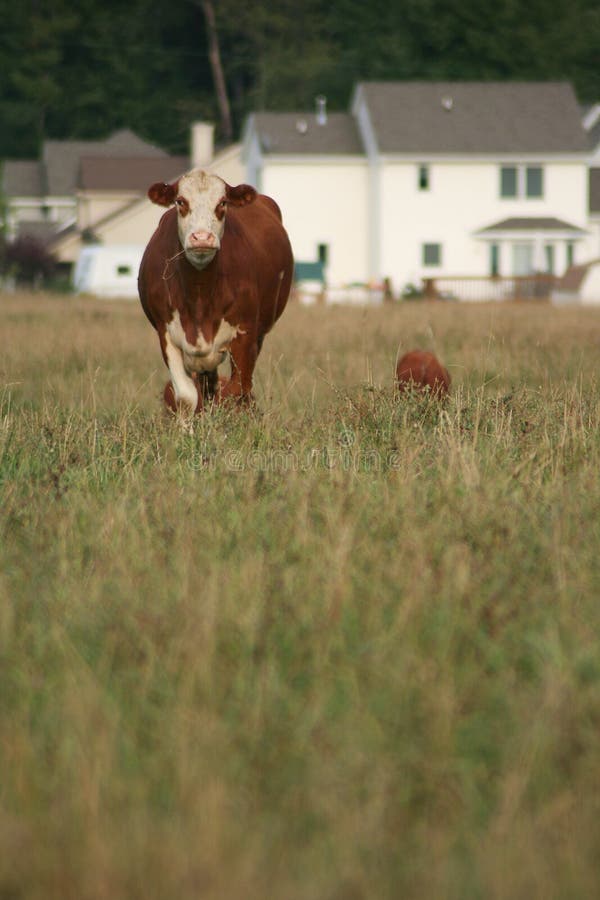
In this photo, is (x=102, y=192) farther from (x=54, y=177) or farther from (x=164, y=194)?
(x=164, y=194)

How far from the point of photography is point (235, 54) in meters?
81.6

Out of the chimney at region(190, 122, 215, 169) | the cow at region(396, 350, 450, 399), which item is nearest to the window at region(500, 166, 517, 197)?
the chimney at region(190, 122, 215, 169)

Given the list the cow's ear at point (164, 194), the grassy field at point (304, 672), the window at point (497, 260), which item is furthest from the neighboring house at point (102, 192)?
the grassy field at point (304, 672)

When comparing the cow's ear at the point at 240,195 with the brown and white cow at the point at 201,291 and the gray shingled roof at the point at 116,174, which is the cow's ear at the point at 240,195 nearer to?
the brown and white cow at the point at 201,291

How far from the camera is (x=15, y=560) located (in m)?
4.58

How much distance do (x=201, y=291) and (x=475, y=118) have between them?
52207mm

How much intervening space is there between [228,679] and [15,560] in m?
1.38

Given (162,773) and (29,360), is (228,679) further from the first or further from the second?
(29,360)

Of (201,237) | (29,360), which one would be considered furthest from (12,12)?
(201,237)

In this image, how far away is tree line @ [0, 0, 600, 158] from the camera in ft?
243

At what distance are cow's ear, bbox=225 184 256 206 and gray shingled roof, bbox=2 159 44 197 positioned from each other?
72949 mm

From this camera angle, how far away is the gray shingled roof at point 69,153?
75500 millimetres

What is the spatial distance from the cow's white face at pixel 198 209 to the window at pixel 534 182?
168 feet

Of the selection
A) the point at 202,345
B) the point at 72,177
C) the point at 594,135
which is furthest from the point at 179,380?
the point at 72,177
